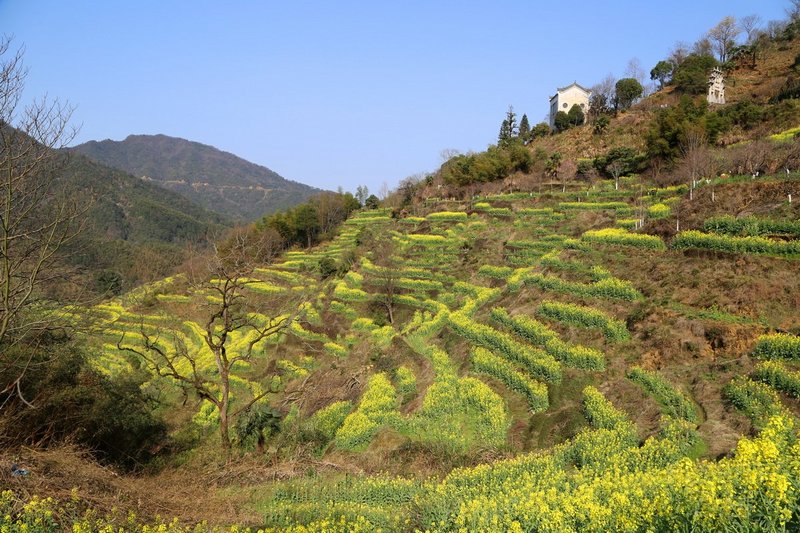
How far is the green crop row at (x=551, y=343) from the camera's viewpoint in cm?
1738

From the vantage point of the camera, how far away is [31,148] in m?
9.80

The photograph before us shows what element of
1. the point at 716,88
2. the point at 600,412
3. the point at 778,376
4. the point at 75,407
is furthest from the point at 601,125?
the point at 75,407

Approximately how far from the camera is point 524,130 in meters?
80.4

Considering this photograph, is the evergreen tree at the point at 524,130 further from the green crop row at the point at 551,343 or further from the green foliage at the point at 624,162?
the green crop row at the point at 551,343

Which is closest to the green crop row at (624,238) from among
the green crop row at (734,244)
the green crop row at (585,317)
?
the green crop row at (734,244)

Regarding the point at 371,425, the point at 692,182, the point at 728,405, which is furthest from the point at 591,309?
the point at 692,182

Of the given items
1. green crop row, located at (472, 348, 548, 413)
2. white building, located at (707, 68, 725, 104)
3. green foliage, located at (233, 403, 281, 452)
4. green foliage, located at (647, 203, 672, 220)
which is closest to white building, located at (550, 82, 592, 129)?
white building, located at (707, 68, 725, 104)

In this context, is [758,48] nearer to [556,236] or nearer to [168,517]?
[556,236]

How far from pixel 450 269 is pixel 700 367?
849 inches

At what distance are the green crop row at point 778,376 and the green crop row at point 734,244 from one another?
7.21 metres

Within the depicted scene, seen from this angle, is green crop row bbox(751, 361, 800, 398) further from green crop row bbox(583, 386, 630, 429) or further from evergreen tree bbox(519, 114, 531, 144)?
evergreen tree bbox(519, 114, 531, 144)

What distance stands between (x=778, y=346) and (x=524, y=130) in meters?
72.0

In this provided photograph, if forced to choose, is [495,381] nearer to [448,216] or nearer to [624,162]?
[448,216]

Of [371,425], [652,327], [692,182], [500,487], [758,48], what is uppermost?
[758,48]
